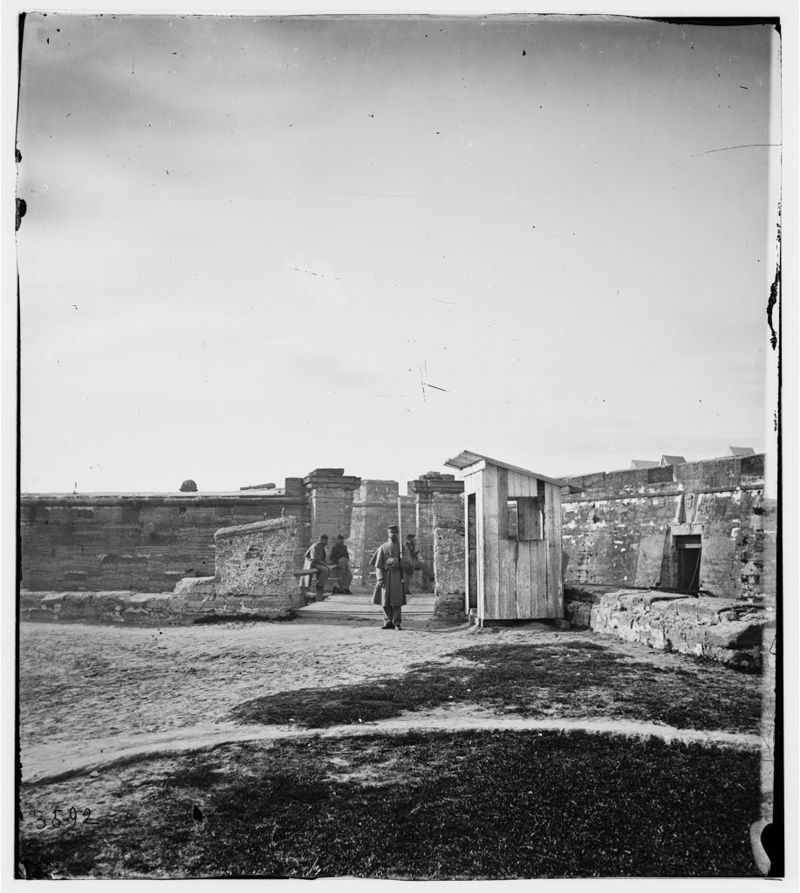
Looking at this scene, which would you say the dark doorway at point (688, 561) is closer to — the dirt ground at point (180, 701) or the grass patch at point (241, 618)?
the dirt ground at point (180, 701)

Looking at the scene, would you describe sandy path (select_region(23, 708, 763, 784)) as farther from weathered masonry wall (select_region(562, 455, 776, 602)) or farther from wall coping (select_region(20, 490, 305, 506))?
wall coping (select_region(20, 490, 305, 506))

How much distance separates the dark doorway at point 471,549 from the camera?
8172mm

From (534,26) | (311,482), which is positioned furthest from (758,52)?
(311,482)

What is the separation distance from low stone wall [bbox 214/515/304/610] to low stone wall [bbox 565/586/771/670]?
3.20 metres

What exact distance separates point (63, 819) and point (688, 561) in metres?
11.6

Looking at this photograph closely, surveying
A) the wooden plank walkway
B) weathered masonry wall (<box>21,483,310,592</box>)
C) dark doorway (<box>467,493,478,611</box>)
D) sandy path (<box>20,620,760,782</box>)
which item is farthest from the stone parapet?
sandy path (<box>20,620,760,782</box>)

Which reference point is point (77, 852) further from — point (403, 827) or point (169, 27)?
point (169, 27)

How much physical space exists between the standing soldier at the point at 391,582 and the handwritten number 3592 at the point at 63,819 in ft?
12.1

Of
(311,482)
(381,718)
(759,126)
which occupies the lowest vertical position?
(381,718)

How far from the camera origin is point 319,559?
10.5 metres

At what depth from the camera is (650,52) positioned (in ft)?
15.2

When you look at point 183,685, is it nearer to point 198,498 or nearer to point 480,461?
point 480,461

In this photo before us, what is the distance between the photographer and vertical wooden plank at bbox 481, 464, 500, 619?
24.2ft

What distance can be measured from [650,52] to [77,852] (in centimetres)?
636
